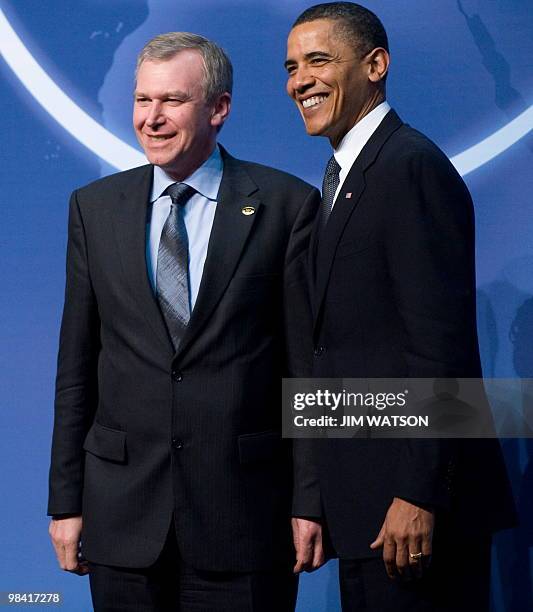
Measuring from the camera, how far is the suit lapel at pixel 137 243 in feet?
7.27

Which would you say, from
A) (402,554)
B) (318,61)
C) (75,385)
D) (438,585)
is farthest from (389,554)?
(318,61)

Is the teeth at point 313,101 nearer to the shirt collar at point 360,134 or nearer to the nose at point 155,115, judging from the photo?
the shirt collar at point 360,134

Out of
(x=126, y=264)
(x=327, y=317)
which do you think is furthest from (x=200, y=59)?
(x=327, y=317)

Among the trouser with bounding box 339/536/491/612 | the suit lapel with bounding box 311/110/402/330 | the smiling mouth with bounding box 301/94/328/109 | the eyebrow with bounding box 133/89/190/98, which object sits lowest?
the trouser with bounding box 339/536/491/612

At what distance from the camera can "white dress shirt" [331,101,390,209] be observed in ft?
7.32

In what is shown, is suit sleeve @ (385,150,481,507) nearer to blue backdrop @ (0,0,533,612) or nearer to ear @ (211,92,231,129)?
ear @ (211,92,231,129)

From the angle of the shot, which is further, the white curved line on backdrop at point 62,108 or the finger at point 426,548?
the white curved line on backdrop at point 62,108

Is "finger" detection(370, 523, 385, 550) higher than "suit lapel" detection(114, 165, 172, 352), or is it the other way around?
"suit lapel" detection(114, 165, 172, 352)

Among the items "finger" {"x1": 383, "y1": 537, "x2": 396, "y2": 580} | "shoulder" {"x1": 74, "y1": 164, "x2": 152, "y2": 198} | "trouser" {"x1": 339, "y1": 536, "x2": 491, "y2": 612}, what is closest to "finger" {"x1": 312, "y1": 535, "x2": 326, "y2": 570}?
"trouser" {"x1": 339, "y1": 536, "x2": 491, "y2": 612}

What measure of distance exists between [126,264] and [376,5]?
A: 4.18 feet

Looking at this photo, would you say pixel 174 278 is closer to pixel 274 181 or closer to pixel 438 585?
pixel 274 181

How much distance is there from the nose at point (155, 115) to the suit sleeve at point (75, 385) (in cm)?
27

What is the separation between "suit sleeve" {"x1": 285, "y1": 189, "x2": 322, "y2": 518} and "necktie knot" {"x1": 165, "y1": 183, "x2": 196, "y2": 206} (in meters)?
0.24

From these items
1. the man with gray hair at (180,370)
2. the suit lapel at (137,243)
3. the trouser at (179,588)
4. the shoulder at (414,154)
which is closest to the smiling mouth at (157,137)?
the man with gray hair at (180,370)
